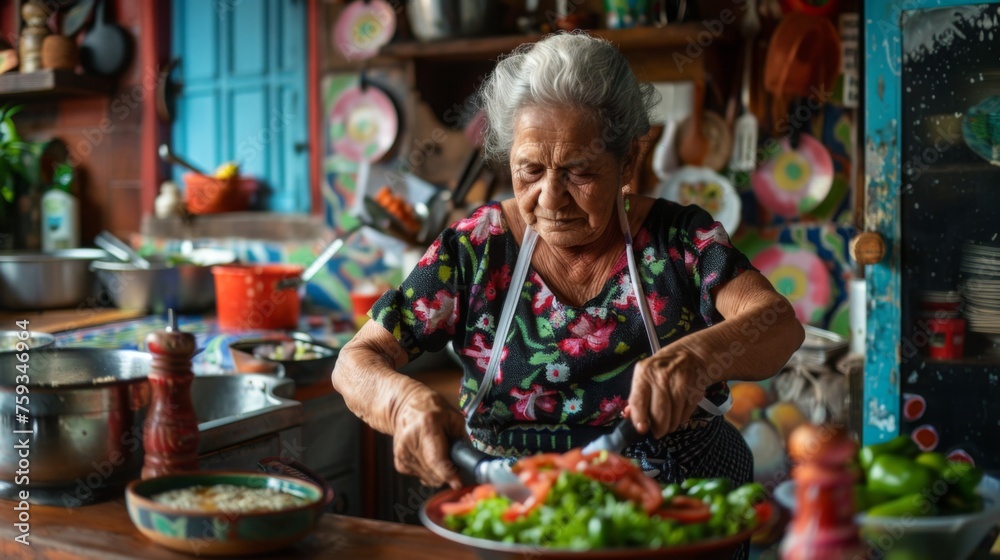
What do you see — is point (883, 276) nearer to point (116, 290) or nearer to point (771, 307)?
point (771, 307)

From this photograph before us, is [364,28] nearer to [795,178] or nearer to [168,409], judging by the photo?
[795,178]

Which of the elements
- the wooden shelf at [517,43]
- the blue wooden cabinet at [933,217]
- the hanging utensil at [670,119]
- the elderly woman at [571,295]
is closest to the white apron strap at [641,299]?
the elderly woman at [571,295]

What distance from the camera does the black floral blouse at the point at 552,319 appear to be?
1.74 m

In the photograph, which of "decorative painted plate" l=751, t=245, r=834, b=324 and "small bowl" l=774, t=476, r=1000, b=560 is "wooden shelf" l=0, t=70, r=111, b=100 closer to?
"decorative painted plate" l=751, t=245, r=834, b=324

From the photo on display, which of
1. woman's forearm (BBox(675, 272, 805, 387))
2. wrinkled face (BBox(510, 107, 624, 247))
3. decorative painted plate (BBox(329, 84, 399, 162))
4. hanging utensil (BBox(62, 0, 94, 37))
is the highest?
hanging utensil (BBox(62, 0, 94, 37))

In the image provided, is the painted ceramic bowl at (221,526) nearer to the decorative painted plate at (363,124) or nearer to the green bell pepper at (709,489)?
the green bell pepper at (709,489)

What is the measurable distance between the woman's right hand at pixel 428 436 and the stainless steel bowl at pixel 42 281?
9.90 feet

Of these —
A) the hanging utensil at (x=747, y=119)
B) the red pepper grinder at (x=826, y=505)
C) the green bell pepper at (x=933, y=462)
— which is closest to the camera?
the red pepper grinder at (x=826, y=505)

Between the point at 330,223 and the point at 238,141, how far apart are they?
0.66m

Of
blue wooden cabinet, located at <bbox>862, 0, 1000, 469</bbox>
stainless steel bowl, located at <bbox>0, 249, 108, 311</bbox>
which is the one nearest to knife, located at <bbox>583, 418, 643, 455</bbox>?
blue wooden cabinet, located at <bbox>862, 0, 1000, 469</bbox>

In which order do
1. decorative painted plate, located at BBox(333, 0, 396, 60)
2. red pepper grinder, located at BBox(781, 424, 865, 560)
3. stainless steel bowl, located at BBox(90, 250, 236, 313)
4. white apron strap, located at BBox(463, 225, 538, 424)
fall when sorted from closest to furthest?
red pepper grinder, located at BBox(781, 424, 865, 560) → white apron strap, located at BBox(463, 225, 538, 424) → decorative painted plate, located at BBox(333, 0, 396, 60) → stainless steel bowl, located at BBox(90, 250, 236, 313)

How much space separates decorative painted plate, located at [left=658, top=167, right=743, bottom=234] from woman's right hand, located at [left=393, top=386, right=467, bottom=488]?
195 centimetres

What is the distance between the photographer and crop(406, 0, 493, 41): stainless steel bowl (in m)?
3.25

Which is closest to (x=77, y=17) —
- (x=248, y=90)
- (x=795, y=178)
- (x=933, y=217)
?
(x=248, y=90)
